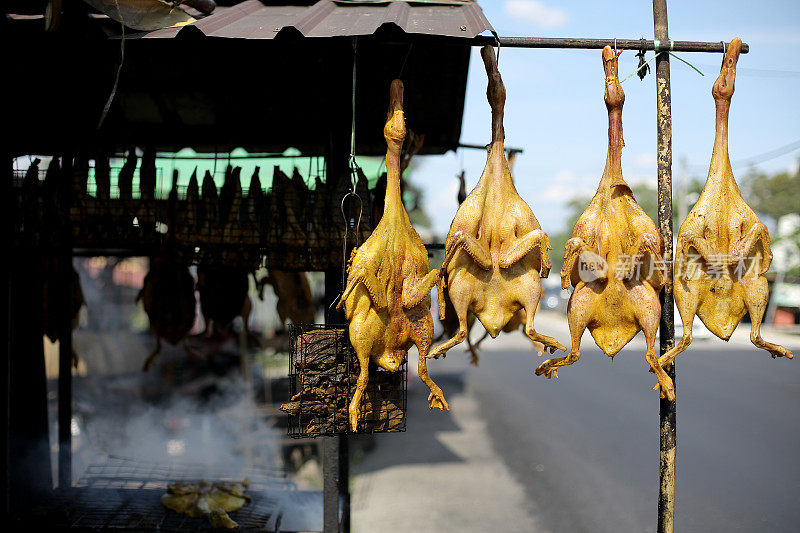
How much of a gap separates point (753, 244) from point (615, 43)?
1.12 meters

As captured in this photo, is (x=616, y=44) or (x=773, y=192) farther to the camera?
(x=773, y=192)

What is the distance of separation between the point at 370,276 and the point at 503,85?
1116mm

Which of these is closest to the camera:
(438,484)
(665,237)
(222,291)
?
(665,237)

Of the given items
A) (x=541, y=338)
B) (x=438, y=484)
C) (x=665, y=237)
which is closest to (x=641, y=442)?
(x=438, y=484)

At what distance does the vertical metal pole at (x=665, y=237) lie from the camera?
2830 mm

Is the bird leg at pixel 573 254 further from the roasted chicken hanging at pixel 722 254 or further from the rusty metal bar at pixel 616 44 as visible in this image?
the rusty metal bar at pixel 616 44

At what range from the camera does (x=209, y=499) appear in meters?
5.11

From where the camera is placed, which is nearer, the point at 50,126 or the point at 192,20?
the point at 192,20

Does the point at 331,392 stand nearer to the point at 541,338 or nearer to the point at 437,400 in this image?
the point at 437,400

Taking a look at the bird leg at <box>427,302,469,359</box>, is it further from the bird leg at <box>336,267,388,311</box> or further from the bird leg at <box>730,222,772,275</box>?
the bird leg at <box>730,222,772,275</box>

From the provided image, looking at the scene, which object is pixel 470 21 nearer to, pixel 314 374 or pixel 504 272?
pixel 504 272

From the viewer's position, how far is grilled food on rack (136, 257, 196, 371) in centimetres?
520

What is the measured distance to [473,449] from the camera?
9.60 metres

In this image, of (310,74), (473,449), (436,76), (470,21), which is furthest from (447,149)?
(473,449)
